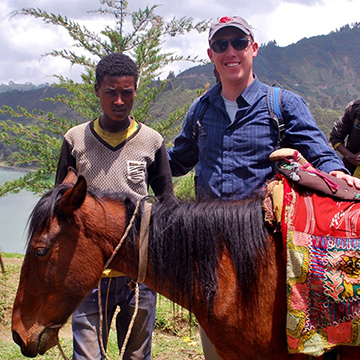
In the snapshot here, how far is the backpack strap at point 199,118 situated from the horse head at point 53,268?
0.89 m

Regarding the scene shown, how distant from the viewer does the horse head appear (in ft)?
5.81

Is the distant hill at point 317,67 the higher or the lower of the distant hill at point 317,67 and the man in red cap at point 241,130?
the higher

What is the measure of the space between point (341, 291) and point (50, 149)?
7160 millimetres

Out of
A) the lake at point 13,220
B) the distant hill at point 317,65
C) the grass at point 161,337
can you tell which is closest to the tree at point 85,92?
the grass at point 161,337

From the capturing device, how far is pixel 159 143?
246 cm

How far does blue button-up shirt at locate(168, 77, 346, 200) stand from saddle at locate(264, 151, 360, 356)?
1.78ft

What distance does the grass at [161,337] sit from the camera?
13.1ft

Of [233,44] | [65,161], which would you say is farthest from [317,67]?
[65,161]

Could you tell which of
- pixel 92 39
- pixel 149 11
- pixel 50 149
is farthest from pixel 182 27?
pixel 50 149

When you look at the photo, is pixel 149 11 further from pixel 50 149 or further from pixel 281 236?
pixel 281 236

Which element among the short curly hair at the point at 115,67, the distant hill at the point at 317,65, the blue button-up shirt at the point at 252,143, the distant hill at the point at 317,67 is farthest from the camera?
the distant hill at the point at 317,65

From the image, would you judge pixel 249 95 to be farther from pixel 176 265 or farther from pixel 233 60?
pixel 176 265

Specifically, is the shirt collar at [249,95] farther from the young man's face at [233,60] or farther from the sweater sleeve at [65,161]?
the sweater sleeve at [65,161]

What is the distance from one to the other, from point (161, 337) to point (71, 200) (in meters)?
3.37
